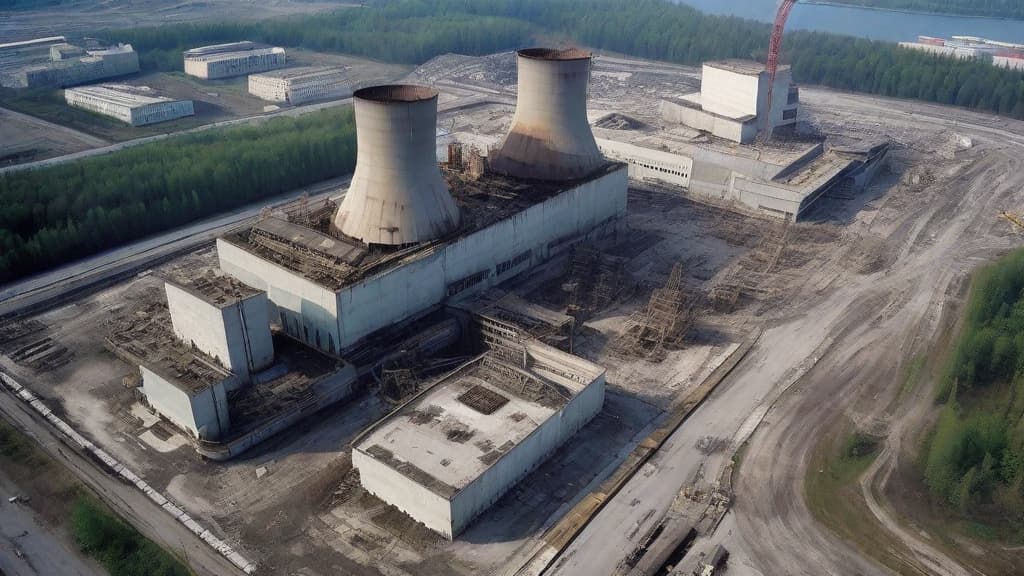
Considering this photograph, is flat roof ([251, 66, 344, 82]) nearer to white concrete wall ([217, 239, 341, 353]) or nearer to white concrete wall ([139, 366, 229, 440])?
white concrete wall ([217, 239, 341, 353])

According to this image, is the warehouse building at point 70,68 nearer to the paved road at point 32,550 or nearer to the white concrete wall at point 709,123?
the white concrete wall at point 709,123

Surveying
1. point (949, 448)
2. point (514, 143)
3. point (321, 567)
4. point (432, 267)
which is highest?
point (514, 143)

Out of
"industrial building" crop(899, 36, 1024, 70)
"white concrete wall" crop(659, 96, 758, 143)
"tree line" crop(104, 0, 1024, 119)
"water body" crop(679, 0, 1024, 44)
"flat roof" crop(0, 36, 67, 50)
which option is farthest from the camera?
"water body" crop(679, 0, 1024, 44)

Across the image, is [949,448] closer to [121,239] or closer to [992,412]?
[992,412]

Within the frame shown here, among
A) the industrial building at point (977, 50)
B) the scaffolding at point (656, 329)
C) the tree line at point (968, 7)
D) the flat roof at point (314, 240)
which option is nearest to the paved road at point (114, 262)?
the flat roof at point (314, 240)

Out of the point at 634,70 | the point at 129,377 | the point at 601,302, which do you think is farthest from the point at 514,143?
the point at 634,70

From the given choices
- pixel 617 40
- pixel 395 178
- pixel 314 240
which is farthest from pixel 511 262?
pixel 617 40

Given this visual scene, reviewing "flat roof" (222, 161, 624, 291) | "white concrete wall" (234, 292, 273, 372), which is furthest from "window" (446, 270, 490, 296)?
"white concrete wall" (234, 292, 273, 372)
